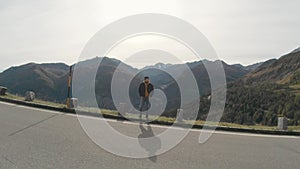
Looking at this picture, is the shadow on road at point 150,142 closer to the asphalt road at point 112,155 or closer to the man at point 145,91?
the asphalt road at point 112,155

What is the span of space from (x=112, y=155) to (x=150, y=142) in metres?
1.72

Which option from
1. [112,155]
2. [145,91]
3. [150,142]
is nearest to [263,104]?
[145,91]

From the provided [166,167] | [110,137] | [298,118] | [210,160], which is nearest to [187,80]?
[110,137]

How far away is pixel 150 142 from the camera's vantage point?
822 cm

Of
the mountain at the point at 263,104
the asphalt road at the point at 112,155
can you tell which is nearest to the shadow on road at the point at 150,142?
the asphalt road at the point at 112,155

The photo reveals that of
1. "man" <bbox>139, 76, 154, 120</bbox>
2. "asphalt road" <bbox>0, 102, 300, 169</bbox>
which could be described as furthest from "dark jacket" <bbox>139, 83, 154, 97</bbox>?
"asphalt road" <bbox>0, 102, 300, 169</bbox>

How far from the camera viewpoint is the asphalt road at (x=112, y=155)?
6.05 metres

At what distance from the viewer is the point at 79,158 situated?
20.7 feet

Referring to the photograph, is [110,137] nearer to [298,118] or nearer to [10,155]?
[10,155]

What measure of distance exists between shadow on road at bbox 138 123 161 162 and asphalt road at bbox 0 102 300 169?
178mm

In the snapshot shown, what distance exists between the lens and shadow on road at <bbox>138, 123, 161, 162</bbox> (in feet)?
23.1

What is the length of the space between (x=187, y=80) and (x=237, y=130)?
3.02 m

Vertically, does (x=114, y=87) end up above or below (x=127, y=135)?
above

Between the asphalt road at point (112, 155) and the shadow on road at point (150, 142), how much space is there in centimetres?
18
